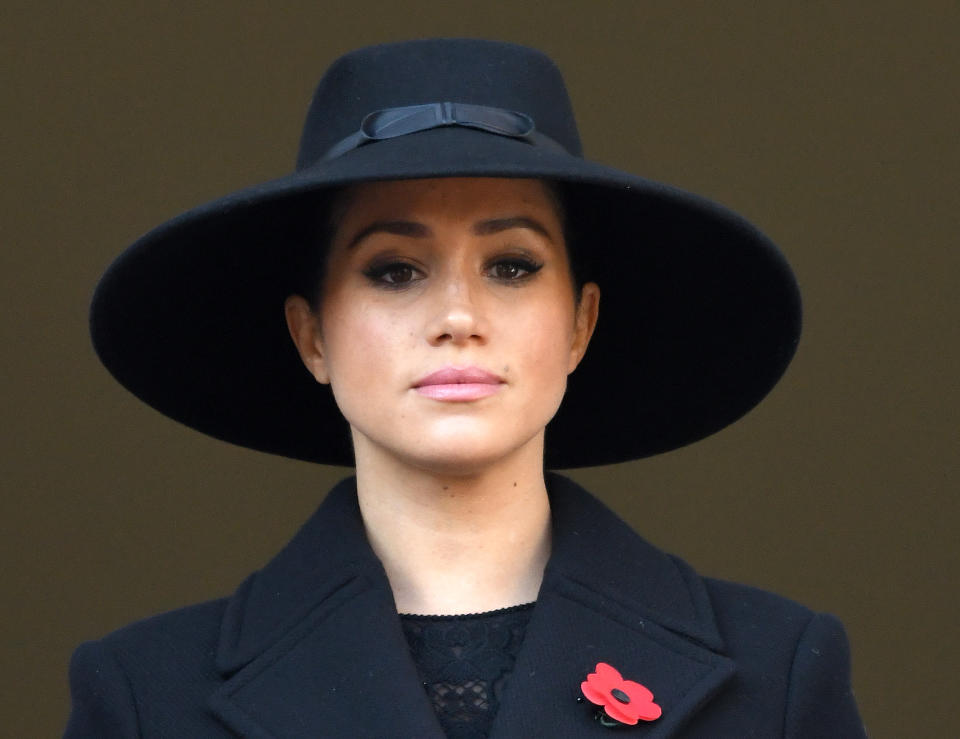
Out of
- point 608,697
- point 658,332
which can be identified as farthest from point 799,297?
point 608,697

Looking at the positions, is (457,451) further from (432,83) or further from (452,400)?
(432,83)

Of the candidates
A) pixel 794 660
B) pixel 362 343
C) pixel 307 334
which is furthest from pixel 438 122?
pixel 794 660

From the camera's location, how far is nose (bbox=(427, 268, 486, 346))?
3.02 m

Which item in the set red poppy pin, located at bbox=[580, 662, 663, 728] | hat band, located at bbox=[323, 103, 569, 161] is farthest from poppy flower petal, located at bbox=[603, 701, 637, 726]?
hat band, located at bbox=[323, 103, 569, 161]

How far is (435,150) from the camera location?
296cm

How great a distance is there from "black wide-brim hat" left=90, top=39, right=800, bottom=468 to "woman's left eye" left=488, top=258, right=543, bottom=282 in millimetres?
180

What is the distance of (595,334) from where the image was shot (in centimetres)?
357

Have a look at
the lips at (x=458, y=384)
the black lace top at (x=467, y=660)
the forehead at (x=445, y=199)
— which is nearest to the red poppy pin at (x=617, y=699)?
the black lace top at (x=467, y=660)

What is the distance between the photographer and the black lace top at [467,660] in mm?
3080

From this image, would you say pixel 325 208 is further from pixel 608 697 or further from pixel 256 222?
pixel 608 697

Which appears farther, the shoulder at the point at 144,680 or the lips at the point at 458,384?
the shoulder at the point at 144,680

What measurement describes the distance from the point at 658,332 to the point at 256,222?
731mm

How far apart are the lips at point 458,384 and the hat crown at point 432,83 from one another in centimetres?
45

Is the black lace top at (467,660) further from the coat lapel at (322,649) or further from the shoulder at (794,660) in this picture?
the shoulder at (794,660)
